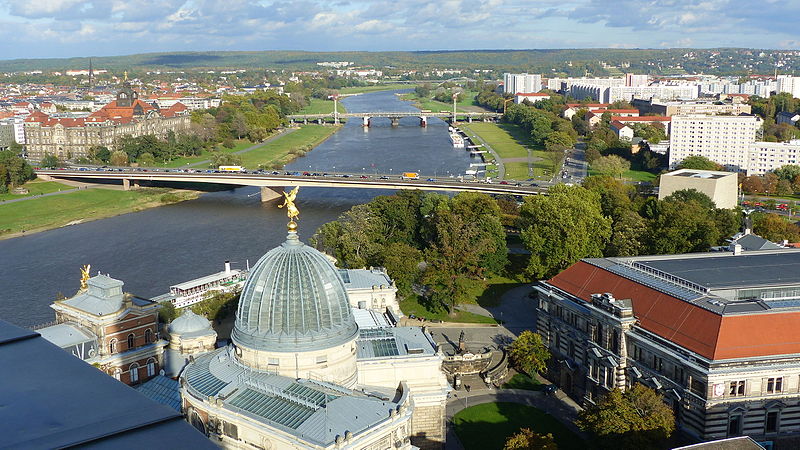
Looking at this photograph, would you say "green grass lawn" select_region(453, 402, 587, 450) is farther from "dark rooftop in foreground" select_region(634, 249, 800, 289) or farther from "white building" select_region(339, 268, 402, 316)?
"dark rooftop in foreground" select_region(634, 249, 800, 289)

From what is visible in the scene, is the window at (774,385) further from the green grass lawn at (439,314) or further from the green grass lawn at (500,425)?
the green grass lawn at (439,314)

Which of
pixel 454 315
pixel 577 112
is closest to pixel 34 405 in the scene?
pixel 454 315

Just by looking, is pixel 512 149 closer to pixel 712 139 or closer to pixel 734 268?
pixel 712 139

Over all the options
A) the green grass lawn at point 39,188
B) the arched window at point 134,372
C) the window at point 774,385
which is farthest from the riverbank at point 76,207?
the window at point 774,385

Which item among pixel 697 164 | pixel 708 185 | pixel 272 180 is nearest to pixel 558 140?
pixel 697 164

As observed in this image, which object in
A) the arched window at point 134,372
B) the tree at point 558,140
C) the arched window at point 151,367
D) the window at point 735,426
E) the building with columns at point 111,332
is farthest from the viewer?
the tree at point 558,140

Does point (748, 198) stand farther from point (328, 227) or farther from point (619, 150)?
point (328, 227)
